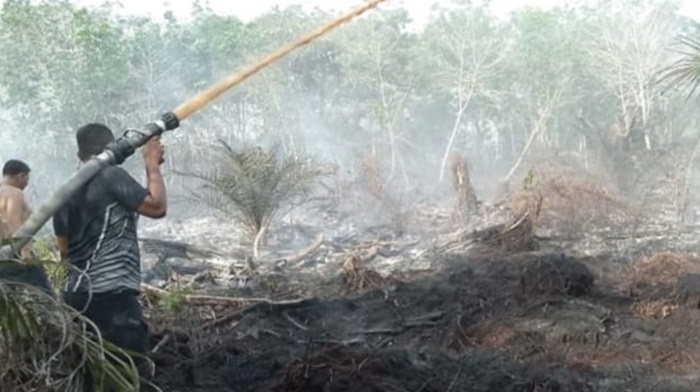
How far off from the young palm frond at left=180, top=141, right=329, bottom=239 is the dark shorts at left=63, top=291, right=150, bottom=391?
9.00 meters

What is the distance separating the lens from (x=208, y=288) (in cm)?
1002

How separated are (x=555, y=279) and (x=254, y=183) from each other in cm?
588

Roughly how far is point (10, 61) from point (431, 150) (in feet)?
43.9

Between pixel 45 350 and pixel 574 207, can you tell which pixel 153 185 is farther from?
pixel 574 207

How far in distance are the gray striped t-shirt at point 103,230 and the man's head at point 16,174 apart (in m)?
2.99

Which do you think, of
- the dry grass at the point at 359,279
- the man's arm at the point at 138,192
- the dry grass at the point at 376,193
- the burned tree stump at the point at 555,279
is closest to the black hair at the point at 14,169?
the man's arm at the point at 138,192

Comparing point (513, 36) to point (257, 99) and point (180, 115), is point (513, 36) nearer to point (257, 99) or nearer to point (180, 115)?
point (257, 99)

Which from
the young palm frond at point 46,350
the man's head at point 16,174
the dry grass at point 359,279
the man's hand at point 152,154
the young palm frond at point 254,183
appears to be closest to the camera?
the young palm frond at point 46,350

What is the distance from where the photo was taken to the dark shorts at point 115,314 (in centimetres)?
408

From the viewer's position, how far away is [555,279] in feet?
28.0

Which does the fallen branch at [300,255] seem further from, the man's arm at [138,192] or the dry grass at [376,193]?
the man's arm at [138,192]

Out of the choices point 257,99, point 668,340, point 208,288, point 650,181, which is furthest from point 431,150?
point 668,340

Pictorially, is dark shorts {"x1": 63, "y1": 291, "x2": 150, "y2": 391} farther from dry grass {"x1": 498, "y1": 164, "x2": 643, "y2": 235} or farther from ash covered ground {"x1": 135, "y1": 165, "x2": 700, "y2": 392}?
→ dry grass {"x1": 498, "y1": 164, "x2": 643, "y2": 235}

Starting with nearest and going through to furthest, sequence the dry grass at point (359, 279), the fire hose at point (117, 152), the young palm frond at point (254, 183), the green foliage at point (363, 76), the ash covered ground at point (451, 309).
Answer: the fire hose at point (117, 152)
the ash covered ground at point (451, 309)
the dry grass at point (359, 279)
the young palm frond at point (254, 183)
the green foliage at point (363, 76)
